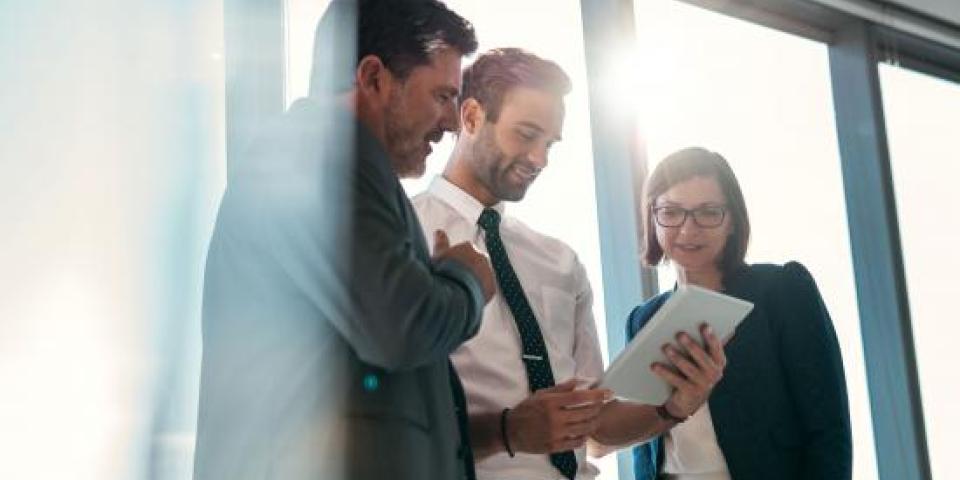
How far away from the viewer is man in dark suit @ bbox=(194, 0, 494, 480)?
113 centimetres

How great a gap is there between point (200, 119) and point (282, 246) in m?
0.72

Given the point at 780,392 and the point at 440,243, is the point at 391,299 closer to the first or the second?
the point at 440,243

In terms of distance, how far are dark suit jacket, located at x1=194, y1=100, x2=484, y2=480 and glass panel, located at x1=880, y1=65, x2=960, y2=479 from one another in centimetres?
271

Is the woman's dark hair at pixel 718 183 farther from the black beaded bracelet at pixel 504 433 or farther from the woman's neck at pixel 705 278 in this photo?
the black beaded bracelet at pixel 504 433

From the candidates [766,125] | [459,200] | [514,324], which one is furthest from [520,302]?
[766,125]

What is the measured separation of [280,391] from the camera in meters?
1.15

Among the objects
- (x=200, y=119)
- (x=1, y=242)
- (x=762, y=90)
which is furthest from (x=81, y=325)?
(x=762, y=90)

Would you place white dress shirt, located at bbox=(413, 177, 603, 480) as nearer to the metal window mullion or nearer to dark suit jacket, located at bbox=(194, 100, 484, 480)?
dark suit jacket, located at bbox=(194, 100, 484, 480)

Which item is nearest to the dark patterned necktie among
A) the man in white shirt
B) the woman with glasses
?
the man in white shirt

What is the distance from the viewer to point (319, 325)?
1170 mm

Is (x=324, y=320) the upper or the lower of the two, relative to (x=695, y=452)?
upper

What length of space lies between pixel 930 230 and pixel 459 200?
8.01 feet

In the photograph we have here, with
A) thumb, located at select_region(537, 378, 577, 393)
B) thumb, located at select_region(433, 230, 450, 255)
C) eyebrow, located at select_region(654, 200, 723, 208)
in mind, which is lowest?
thumb, located at select_region(537, 378, 577, 393)

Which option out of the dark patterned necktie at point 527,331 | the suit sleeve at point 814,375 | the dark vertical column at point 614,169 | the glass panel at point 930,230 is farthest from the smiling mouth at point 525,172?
the glass panel at point 930,230
